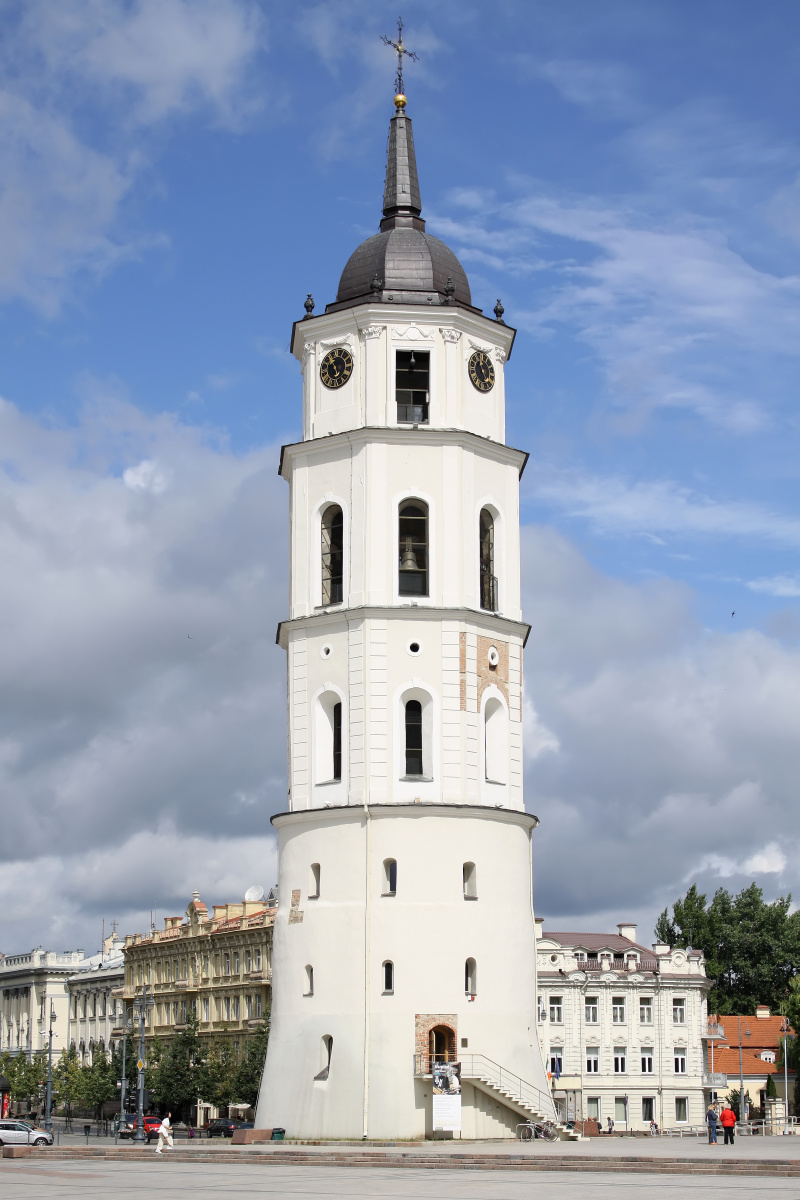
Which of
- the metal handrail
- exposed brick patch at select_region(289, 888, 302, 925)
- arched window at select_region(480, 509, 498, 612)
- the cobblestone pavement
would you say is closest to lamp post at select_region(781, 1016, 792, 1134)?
the metal handrail

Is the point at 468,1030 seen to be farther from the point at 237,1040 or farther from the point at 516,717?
the point at 237,1040

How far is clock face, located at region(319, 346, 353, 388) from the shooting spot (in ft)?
154

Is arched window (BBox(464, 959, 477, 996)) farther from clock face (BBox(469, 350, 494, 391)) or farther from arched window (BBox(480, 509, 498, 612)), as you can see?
clock face (BBox(469, 350, 494, 391))

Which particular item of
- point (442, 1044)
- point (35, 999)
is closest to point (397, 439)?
point (442, 1044)

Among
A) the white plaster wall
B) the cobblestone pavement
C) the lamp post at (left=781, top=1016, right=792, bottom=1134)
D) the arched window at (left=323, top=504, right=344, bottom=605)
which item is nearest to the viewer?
the cobblestone pavement

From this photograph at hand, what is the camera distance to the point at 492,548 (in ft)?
155

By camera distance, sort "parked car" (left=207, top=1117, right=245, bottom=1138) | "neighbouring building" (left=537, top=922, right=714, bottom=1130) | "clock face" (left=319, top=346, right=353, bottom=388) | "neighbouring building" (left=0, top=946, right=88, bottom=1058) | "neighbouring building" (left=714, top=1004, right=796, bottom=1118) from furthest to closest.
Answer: "neighbouring building" (left=0, top=946, right=88, bottom=1058)
"neighbouring building" (left=714, top=1004, right=796, bottom=1118)
"neighbouring building" (left=537, top=922, right=714, bottom=1130)
"parked car" (left=207, top=1117, right=245, bottom=1138)
"clock face" (left=319, top=346, right=353, bottom=388)

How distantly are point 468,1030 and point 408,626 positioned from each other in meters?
10.5

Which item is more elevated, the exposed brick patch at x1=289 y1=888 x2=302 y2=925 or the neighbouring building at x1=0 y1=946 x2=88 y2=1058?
the exposed brick patch at x1=289 y1=888 x2=302 y2=925

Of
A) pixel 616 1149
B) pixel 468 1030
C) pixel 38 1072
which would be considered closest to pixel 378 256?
pixel 468 1030

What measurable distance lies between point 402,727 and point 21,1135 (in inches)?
884

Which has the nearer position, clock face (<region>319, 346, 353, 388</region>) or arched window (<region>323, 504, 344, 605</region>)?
arched window (<region>323, 504, 344, 605</region>)

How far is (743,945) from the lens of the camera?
106500 millimetres

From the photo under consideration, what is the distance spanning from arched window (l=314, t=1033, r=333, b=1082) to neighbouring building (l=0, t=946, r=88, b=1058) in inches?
3850
